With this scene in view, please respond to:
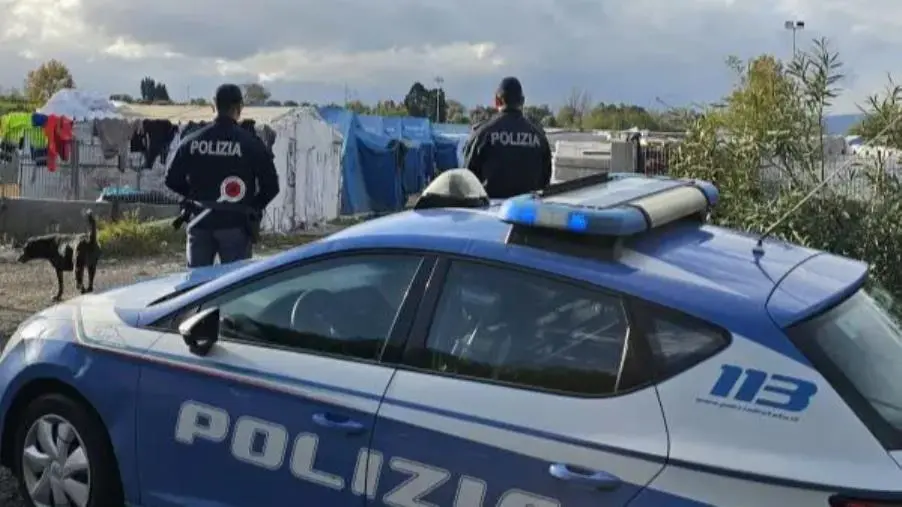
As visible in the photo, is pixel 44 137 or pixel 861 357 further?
pixel 44 137

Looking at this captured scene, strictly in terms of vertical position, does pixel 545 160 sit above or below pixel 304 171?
above

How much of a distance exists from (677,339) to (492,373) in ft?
1.96

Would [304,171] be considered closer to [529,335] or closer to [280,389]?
[280,389]

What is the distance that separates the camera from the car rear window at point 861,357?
107 inches

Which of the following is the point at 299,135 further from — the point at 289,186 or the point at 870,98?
the point at 870,98

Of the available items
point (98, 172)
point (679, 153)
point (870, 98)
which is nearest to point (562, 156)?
point (679, 153)

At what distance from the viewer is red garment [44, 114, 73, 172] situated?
1950 centimetres

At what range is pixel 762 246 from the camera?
3.58m

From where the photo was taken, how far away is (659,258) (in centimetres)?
326

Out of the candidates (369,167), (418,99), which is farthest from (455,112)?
(369,167)

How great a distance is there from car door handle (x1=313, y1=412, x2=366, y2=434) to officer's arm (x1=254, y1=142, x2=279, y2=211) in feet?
11.1

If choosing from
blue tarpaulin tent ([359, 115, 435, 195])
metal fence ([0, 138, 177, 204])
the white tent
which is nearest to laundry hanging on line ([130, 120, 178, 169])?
metal fence ([0, 138, 177, 204])

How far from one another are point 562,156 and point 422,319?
34.8 feet

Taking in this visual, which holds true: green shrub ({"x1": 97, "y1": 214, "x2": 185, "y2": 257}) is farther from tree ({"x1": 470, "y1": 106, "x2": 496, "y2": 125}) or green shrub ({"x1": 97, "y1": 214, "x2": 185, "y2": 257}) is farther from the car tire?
the car tire
